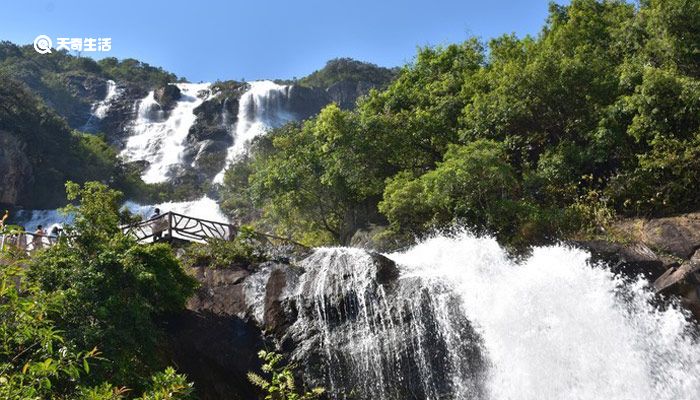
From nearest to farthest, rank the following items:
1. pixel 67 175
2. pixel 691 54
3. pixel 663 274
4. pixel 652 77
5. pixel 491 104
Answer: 1. pixel 663 274
2. pixel 652 77
3. pixel 691 54
4. pixel 491 104
5. pixel 67 175

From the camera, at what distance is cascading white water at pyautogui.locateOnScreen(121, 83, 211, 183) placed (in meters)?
39.5

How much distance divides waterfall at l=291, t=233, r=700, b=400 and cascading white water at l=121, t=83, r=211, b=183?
97.9 ft

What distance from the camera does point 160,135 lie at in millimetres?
43219

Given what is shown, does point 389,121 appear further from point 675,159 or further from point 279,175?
point 675,159

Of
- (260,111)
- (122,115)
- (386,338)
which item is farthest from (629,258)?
(122,115)

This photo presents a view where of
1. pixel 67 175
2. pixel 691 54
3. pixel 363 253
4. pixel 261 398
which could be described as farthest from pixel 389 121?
pixel 67 175

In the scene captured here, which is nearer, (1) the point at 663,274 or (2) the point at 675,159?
(1) the point at 663,274

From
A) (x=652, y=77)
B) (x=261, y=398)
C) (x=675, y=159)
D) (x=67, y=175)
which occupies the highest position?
(x=67, y=175)

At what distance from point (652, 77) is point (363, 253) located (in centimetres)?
822

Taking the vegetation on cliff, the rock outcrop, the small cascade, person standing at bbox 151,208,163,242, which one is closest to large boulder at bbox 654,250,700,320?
the small cascade

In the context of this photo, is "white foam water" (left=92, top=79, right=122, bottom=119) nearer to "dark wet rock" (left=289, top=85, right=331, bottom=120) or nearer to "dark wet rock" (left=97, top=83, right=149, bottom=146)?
"dark wet rock" (left=97, top=83, right=149, bottom=146)

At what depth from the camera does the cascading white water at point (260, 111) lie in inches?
1672

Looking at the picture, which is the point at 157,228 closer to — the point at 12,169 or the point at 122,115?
the point at 12,169

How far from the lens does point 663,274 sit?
10.9 m
